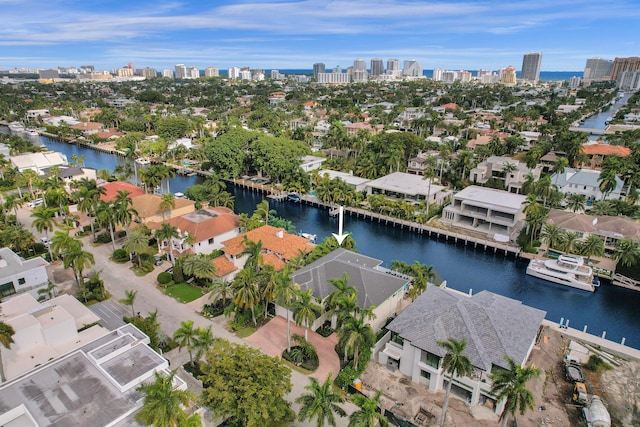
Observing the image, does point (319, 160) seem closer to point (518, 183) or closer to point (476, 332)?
point (518, 183)

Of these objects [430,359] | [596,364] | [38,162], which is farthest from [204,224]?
[38,162]

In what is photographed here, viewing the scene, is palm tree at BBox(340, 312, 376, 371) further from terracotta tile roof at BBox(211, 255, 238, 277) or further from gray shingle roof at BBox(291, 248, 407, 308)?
terracotta tile roof at BBox(211, 255, 238, 277)

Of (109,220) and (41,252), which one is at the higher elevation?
(109,220)

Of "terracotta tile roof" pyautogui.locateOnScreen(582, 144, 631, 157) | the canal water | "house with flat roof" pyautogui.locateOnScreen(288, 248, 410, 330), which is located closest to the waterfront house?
the canal water

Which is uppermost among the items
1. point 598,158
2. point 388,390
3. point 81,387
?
point 598,158

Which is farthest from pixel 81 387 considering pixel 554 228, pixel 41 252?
pixel 554 228

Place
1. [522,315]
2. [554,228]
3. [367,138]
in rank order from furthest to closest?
[367,138]
[554,228]
[522,315]
